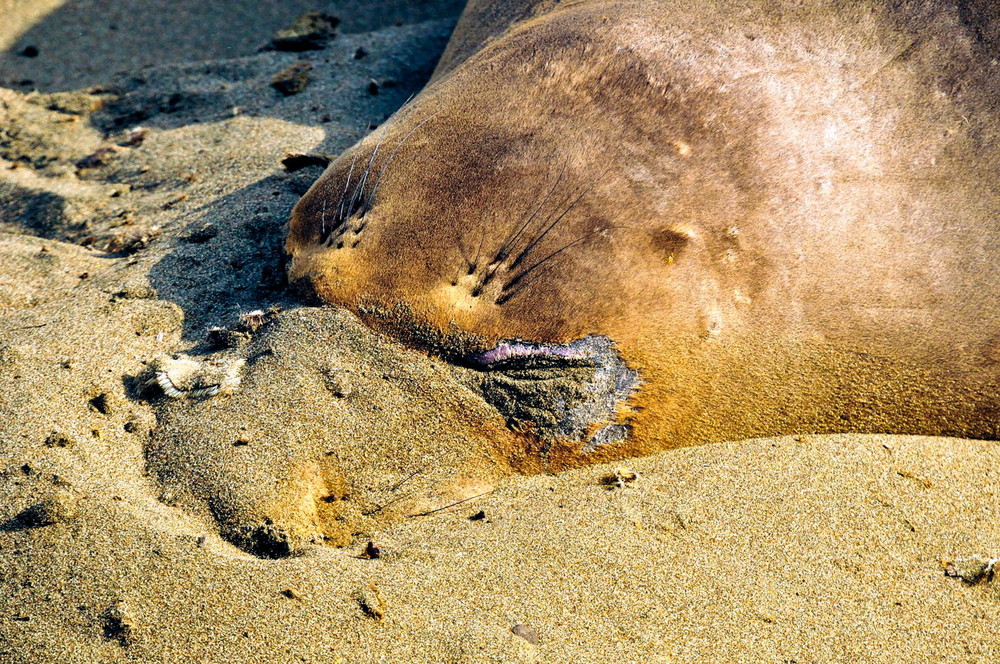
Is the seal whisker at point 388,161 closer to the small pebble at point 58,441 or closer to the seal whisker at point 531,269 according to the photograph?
the seal whisker at point 531,269

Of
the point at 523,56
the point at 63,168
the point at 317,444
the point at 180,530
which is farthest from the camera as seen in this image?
the point at 63,168

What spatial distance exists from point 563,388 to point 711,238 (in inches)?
25.3

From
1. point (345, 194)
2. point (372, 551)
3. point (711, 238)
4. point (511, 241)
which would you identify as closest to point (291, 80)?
point (345, 194)

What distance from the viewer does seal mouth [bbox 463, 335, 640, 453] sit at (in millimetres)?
2381

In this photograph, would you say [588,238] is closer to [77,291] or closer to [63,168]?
[77,291]

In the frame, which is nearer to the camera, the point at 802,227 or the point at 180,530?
the point at 180,530

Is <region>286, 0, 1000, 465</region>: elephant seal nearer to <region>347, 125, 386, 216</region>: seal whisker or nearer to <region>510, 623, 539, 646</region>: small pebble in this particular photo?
<region>347, 125, 386, 216</region>: seal whisker

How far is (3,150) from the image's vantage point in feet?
13.6

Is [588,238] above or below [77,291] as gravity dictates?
above

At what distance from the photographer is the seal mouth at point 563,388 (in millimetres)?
2381

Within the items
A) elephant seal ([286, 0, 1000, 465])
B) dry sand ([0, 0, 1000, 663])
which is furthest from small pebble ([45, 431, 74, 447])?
elephant seal ([286, 0, 1000, 465])

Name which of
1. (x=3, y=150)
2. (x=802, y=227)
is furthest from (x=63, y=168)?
(x=802, y=227)

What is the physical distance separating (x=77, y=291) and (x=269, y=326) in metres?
0.85

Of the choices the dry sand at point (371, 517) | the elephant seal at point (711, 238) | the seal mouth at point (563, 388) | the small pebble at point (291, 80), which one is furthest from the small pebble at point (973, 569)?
the small pebble at point (291, 80)
